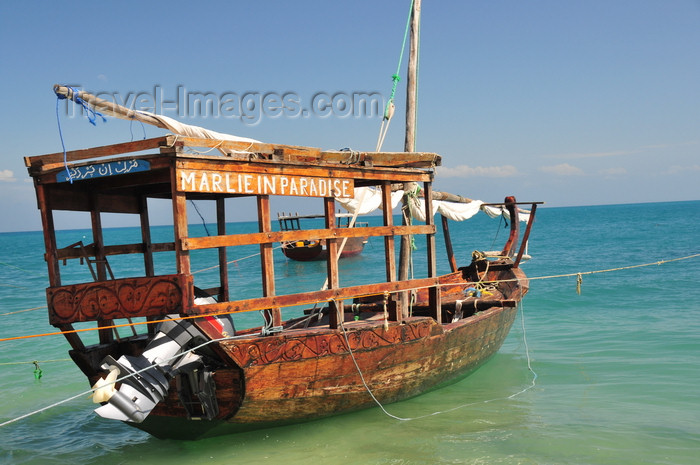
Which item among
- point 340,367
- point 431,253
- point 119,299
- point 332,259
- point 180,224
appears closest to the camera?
point 180,224

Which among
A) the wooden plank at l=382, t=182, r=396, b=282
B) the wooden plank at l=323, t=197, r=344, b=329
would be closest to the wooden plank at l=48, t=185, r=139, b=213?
the wooden plank at l=323, t=197, r=344, b=329

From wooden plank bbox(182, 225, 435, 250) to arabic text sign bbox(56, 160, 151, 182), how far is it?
0.84 metres

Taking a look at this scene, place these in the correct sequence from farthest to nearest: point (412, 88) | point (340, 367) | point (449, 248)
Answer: point (449, 248), point (412, 88), point (340, 367)

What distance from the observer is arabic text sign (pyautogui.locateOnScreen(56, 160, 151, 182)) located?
5.48m

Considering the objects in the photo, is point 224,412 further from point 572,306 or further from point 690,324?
point 572,306

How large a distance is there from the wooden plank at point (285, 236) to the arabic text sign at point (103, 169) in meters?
0.84

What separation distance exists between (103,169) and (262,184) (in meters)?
1.55

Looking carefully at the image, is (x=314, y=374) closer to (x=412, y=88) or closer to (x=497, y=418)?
(x=497, y=418)

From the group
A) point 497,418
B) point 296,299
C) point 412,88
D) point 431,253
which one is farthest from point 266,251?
point 412,88

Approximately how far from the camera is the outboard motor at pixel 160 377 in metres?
5.29

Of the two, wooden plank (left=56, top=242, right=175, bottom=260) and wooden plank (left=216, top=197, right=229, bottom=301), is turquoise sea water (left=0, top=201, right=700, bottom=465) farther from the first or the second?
wooden plank (left=56, top=242, right=175, bottom=260)

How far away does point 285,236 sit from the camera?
19.9 feet

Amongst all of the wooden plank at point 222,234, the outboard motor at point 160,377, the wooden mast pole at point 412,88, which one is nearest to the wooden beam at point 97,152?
the outboard motor at point 160,377

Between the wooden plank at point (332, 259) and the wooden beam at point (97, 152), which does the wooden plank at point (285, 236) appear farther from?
the wooden beam at point (97, 152)
